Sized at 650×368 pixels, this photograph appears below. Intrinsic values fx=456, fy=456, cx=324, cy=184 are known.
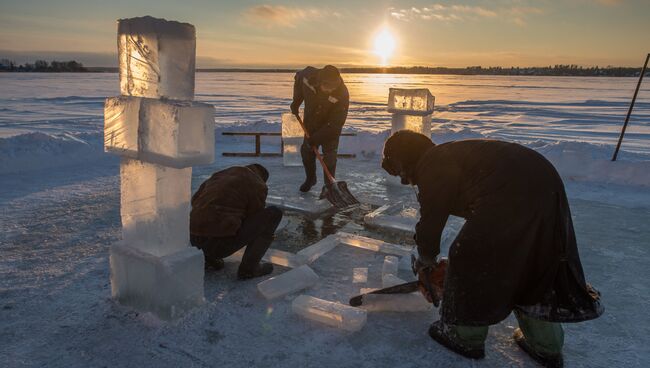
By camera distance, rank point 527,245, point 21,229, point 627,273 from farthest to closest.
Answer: point 21,229 < point 627,273 < point 527,245

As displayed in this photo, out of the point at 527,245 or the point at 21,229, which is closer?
the point at 527,245

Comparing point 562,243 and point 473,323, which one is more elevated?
point 562,243

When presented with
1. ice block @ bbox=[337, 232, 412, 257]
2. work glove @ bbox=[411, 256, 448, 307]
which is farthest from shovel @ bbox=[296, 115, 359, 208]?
work glove @ bbox=[411, 256, 448, 307]

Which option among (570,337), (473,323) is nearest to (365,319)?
(473,323)

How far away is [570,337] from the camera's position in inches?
120

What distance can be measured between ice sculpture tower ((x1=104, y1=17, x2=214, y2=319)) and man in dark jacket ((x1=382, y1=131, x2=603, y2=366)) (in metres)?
1.43

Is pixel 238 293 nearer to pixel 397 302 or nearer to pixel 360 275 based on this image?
pixel 360 275

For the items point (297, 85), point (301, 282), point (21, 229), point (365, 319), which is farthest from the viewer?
point (297, 85)

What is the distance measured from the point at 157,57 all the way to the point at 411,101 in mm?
5064

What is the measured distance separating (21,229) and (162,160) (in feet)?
9.96

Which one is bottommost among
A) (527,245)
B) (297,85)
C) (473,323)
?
(473,323)

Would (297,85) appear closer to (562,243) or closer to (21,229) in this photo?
(21,229)

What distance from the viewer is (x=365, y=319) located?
9.92 feet

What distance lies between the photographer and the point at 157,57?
2.69m
